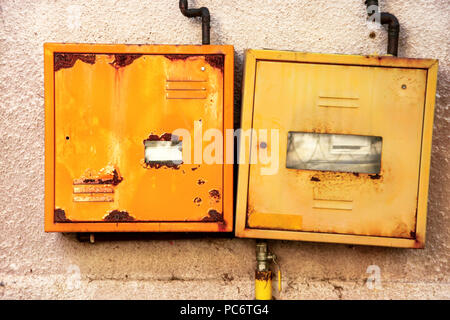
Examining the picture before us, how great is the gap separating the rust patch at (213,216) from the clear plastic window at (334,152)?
12.5 inches

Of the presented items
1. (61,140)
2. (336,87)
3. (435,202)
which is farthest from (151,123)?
(435,202)

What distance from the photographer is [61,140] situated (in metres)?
1.46

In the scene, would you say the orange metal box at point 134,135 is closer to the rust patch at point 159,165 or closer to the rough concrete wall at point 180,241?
the rust patch at point 159,165

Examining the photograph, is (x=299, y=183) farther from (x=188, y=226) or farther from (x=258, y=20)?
(x=258, y=20)

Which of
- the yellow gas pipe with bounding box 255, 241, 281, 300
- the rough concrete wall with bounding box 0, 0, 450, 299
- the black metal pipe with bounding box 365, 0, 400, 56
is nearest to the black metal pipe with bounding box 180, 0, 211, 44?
the rough concrete wall with bounding box 0, 0, 450, 299

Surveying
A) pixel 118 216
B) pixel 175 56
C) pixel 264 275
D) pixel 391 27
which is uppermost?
pixel 391 27

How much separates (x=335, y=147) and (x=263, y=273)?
604 millimetres

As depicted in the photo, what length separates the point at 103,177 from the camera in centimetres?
147

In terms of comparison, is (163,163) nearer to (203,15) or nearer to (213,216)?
(213,216)

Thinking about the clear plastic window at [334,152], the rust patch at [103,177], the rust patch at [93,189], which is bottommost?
the rust patch at [93,189]

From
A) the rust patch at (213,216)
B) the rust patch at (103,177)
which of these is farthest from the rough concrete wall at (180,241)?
the rust patch at (103,177)

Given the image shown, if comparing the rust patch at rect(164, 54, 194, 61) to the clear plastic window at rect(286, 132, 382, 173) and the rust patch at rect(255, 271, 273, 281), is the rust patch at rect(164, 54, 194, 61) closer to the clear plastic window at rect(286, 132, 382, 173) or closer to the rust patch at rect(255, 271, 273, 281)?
the clear plastic window at rect(286, 132, 382, 173)

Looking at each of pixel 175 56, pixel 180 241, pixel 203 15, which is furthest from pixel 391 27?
pixel 180 241

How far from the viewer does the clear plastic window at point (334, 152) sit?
1.45 metres
